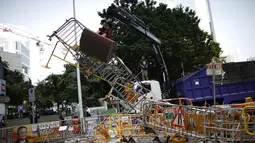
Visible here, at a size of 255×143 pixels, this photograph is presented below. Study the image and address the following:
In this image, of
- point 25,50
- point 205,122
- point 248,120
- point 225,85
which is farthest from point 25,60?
point 248,120

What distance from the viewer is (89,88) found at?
24.7 metres

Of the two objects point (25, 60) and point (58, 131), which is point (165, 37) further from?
point (25, 60)

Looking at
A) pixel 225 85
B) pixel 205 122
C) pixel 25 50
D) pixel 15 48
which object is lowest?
pixel 205 122

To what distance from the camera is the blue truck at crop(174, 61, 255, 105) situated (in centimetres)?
1309

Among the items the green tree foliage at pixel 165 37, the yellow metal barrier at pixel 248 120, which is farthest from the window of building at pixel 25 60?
the yellow metal barrier at pixel 248 120

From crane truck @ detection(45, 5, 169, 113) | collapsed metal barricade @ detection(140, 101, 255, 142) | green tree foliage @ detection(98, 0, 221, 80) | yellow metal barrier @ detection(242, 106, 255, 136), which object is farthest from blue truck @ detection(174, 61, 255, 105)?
green tree foliage @ detection(98, 0, 221, 80)

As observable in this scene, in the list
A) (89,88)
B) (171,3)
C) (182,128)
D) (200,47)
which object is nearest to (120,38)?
(89,88)

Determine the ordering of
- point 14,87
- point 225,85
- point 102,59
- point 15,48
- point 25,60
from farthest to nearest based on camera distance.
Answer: point 25,60 < point 15,48 < point 14,87 < point 225,85 < point 102,59

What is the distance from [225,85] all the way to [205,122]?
8527 millimetres

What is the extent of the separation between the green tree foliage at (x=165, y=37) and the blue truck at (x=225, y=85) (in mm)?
8361

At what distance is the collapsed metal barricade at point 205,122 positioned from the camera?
5137mm

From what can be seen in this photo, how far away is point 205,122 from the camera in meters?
5.74

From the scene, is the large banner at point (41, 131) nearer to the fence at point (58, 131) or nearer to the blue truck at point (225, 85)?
the fence at point (58, 131)

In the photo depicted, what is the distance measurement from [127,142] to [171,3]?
3509 centimetres
